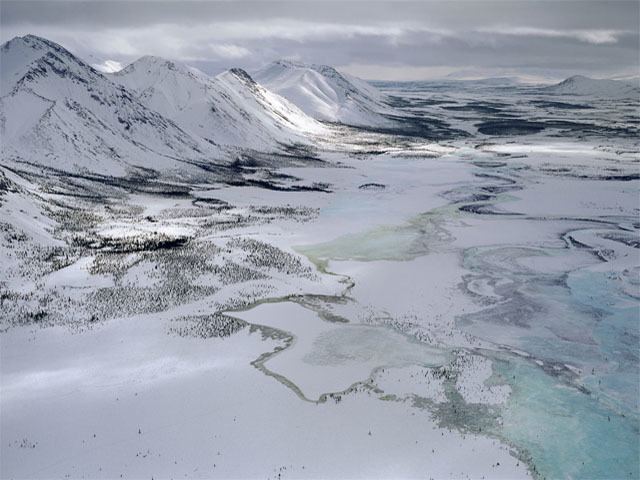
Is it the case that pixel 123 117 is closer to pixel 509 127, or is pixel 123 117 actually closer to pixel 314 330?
pixel 314 330

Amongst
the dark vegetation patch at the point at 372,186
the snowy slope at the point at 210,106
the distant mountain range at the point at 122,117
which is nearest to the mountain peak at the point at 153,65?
the snowy slope at the point at 210,106

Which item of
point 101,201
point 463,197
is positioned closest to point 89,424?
point 101,201

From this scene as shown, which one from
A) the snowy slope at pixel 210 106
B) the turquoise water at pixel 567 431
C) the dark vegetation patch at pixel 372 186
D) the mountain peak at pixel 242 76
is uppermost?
the mountain peak at pixel 242 76

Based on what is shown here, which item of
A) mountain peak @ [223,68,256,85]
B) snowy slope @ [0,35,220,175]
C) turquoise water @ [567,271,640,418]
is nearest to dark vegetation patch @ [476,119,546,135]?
mountain peak @ [223,68,256,85]

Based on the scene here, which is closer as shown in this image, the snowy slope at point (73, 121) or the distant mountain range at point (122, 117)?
the snowy slope at point (73, 121)

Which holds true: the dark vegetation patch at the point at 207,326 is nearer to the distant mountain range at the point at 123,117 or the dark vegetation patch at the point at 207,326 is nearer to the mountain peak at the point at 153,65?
the distant mountain range at the point at 123,117

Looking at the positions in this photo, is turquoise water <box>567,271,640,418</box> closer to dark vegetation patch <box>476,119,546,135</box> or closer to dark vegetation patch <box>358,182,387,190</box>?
dark vegetation patch <box>358,182,387,190</box>

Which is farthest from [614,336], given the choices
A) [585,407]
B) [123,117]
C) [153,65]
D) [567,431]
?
[153,65]
